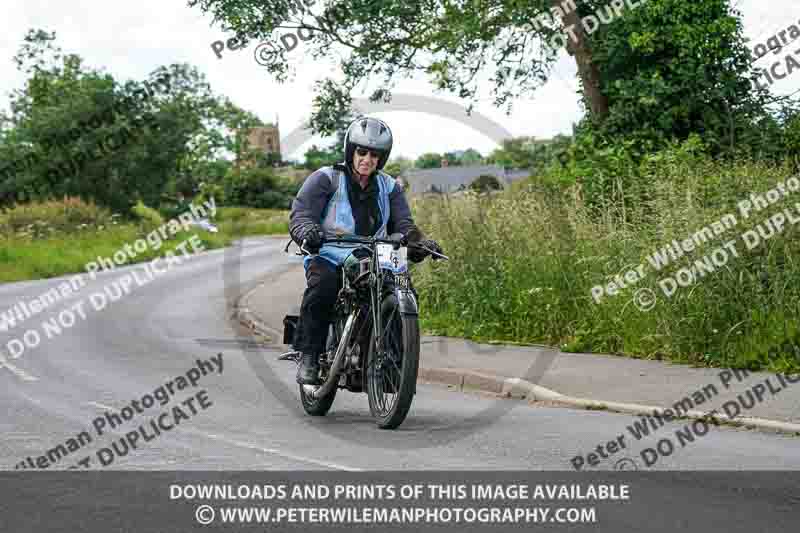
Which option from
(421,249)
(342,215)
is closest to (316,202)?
(342,215)

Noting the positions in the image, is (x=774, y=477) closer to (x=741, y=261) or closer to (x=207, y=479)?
(x=207, y=479)

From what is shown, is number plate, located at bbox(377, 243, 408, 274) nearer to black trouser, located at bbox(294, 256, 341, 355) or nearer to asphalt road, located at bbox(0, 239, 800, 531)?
black trouser, located at bbox(294, 256, 341, 355)

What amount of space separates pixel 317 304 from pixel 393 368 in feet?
3.25

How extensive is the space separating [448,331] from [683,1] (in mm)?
7240

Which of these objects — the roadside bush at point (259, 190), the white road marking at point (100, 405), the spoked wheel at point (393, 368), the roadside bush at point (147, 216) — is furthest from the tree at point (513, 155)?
the spoked wheel at point (393, 368)

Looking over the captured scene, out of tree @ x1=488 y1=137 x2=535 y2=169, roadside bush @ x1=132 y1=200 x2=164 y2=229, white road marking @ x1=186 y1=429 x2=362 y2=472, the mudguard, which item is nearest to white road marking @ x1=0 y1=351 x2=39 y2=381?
white road marking @ x1=186 y1=429 x2=362 y2=472

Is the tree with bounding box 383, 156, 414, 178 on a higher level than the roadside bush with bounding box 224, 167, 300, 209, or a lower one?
higher

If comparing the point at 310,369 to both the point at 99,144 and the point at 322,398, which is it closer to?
the point at 322,398

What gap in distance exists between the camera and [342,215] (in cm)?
947

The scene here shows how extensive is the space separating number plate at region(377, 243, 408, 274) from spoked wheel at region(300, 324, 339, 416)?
93cm

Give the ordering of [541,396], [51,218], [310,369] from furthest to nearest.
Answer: [51,218] → [541,396] → [310,369]

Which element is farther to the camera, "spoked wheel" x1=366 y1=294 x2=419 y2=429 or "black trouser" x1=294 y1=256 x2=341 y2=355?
"black trouser" x1=294 y1=256 x2=341 y2=355

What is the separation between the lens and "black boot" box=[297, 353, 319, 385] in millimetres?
9633

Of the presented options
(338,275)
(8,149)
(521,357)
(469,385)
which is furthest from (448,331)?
(8,149)
